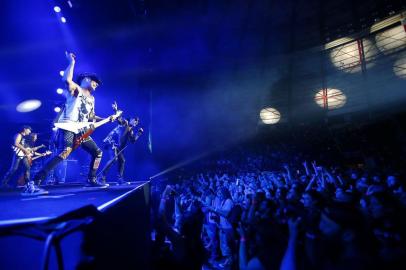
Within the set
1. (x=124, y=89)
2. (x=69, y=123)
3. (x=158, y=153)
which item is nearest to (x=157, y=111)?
(x=158, y=153)

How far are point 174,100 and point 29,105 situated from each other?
9.14 meters

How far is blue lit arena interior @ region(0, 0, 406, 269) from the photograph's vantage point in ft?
5.44

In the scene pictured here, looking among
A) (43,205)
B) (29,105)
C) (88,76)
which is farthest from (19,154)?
(43,205)

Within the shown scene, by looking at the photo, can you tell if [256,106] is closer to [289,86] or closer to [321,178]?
[289,86]

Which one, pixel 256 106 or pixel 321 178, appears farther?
pixel 256 106

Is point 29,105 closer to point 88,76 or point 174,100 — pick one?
point 88,76

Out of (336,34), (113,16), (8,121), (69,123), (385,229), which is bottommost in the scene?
(385,229)

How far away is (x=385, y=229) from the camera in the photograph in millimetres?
2469

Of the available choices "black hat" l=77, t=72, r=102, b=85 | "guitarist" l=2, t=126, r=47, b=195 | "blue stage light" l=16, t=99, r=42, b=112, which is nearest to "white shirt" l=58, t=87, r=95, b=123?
"black hat" l=77, t=72, r=102, b=85

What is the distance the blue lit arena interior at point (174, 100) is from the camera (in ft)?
5.44

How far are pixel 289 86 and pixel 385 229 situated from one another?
16452 millimetres

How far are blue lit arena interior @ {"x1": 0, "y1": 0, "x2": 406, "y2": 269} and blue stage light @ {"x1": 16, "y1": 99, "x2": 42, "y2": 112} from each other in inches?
1.7

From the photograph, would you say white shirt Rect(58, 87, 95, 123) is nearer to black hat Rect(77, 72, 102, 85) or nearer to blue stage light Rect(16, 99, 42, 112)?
black hat Rect(77, 72, 102, 85)

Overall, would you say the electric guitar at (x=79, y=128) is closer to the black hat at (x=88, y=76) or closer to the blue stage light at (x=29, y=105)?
the black hat at (x=88, y=76)
